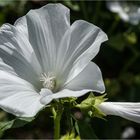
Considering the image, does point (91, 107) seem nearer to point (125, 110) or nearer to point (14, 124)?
point (125, 110)

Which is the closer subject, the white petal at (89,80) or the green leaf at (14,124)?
the white petal at (89,80)

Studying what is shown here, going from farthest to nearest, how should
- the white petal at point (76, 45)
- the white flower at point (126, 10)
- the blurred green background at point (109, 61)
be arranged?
1. the white flower at point (126, 10)
2. the blurred green background at point (109, 61)
3. the white petal at point (76, 45)

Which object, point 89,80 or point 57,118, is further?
point 57,118

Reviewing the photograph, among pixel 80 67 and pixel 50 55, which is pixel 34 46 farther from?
pixel 80 67

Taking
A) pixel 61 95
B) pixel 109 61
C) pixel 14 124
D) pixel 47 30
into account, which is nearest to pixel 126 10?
pixel 109 61

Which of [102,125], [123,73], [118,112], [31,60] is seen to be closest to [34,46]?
[31,60]

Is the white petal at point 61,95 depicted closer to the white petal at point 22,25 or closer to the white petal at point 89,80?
the white petal at point 89,80

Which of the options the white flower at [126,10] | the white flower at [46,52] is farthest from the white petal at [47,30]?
the white flower at [126,10]

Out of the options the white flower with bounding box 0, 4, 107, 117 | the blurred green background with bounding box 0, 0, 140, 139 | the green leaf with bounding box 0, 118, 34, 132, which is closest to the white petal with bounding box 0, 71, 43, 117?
the white flower with bounding box 0, 4, 107, 117
